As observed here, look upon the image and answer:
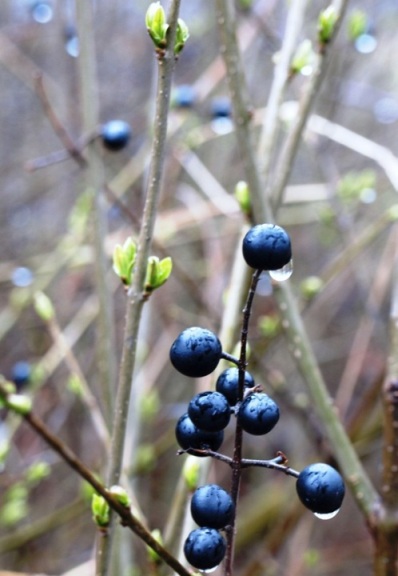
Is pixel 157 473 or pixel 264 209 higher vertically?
pixel 157 473

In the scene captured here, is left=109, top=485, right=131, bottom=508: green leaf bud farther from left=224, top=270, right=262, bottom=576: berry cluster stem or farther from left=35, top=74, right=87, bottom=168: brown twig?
left=35, top=74, right=87, bottom=168: brown twig

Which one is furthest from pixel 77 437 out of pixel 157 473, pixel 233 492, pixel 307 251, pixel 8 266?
pixel 233 492

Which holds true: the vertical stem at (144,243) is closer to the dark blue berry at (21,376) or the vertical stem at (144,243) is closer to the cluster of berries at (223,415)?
the cluster of berries at (223,415)

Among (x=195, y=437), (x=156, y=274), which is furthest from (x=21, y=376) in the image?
(x=195, y=437)

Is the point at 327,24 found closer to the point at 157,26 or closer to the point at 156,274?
the point at 157,26

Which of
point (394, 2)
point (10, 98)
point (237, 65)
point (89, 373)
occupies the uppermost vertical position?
point (10, 98)

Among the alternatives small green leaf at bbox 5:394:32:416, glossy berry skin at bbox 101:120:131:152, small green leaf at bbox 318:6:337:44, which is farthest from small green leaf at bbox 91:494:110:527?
glossy berry skin at bbox 101:120:131:152

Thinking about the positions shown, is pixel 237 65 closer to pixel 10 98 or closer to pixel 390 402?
pixel 390 402
